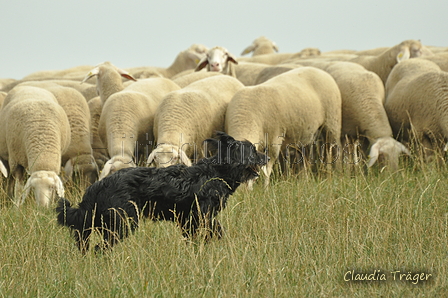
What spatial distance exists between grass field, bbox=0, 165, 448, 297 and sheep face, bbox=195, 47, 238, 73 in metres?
6.14

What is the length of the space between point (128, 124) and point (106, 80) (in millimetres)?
2062

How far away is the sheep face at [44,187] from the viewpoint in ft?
20.4

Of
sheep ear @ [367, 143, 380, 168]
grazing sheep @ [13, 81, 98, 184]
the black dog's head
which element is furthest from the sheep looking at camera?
the black dog's head

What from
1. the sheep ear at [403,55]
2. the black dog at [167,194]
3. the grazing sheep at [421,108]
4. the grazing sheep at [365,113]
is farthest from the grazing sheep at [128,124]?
the sheep ear at [403,55]

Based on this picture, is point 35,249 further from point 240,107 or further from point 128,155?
point 240,107

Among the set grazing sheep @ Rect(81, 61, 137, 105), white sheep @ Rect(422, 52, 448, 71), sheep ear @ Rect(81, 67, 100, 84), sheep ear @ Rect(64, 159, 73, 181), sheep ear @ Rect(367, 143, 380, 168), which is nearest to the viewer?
sheep ear @ Rect(367, 143, 380, 168)

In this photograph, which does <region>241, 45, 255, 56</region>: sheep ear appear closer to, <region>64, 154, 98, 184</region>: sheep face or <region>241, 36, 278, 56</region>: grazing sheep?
<region>241, 36, 278, 56</region>: grazing sheep

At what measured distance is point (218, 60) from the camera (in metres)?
11.3

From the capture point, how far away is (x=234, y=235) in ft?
14.9

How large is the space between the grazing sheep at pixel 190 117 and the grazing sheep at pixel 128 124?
0.31 meters

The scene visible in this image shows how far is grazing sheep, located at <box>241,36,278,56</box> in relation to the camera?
2002 centimetres

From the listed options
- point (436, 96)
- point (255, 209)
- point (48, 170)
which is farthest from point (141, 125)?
point (436, 96)

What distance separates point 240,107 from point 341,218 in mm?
2837

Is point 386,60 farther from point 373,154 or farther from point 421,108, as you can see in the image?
point 373,154
